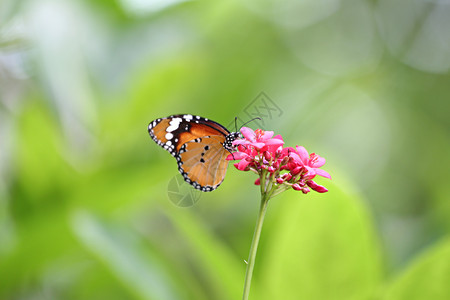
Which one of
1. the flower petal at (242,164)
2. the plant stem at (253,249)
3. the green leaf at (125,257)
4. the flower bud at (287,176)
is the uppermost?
the flower petal at (242,164)

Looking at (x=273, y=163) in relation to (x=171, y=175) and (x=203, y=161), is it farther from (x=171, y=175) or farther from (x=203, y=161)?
(x=171, y=175)

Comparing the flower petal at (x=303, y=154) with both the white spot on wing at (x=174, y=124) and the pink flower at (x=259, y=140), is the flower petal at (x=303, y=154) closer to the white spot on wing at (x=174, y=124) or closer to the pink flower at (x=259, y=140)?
the pink flower at (x=259, y=140)

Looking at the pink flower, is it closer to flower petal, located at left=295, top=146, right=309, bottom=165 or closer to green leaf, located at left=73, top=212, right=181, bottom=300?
flower petal, located at left=295, top=146, right=309, bottom=165

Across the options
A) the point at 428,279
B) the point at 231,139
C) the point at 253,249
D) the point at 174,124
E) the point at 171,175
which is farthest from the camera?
the point at 171,175

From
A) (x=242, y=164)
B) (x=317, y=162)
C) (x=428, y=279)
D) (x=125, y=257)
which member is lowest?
(x=428, y=279)

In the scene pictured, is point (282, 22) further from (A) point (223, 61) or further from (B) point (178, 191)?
(B) point (178, 191)

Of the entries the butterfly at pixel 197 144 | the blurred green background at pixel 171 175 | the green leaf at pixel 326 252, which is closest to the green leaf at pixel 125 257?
the blurred green background at pixel 171 175

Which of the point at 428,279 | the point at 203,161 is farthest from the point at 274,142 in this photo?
the point at 428,279
